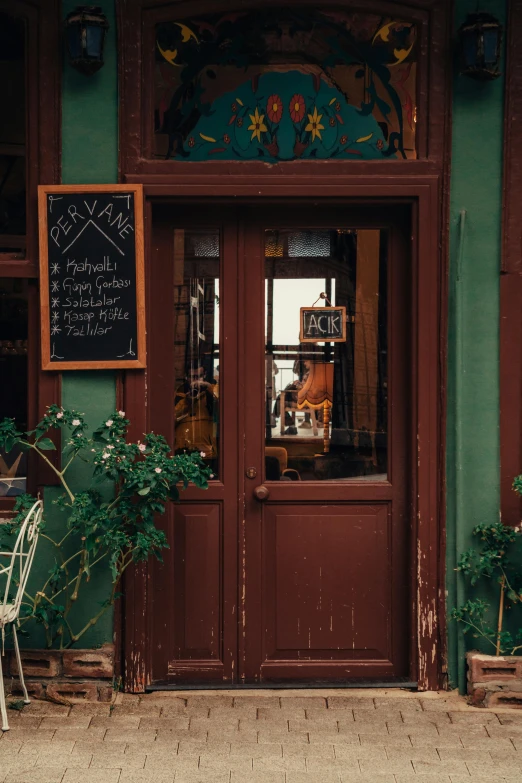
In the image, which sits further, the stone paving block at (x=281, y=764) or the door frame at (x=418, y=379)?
the door frame at (x=418, y=379)

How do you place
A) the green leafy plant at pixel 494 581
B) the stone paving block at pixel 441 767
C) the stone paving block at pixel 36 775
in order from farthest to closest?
the green leafy plant at pixel 494 581 → the stone paving block at pixel 441 767 → the stone paving block at pixel 36 775

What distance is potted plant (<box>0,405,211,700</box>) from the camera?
17.1 ft

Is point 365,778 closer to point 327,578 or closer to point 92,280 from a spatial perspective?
point 327,578

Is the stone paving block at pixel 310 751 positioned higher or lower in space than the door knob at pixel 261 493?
lower

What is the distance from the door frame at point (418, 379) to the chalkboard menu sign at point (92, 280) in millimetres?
139

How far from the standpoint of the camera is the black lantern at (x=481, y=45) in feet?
17.4

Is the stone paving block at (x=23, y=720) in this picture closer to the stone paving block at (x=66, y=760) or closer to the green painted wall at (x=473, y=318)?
the stone paving block at (x=66, y=760)

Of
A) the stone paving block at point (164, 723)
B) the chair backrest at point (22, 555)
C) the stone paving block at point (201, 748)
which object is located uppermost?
the chair backrest at point (22, 555)

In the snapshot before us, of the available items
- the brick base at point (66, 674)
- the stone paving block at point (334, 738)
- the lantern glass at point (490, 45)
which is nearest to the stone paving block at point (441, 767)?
the stone paving block at point (334, 738)

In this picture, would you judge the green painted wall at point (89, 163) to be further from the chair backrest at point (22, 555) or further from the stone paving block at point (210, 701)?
the stone paving block at point (210, 701)

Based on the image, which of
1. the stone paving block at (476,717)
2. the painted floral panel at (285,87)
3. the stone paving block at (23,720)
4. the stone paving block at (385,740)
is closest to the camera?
the stone paving block at (385,740)

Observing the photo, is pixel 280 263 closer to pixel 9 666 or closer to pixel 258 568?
pixel 258 568

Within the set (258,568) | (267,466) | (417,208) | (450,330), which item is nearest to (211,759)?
(258,568)

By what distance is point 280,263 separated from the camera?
18.9ft
